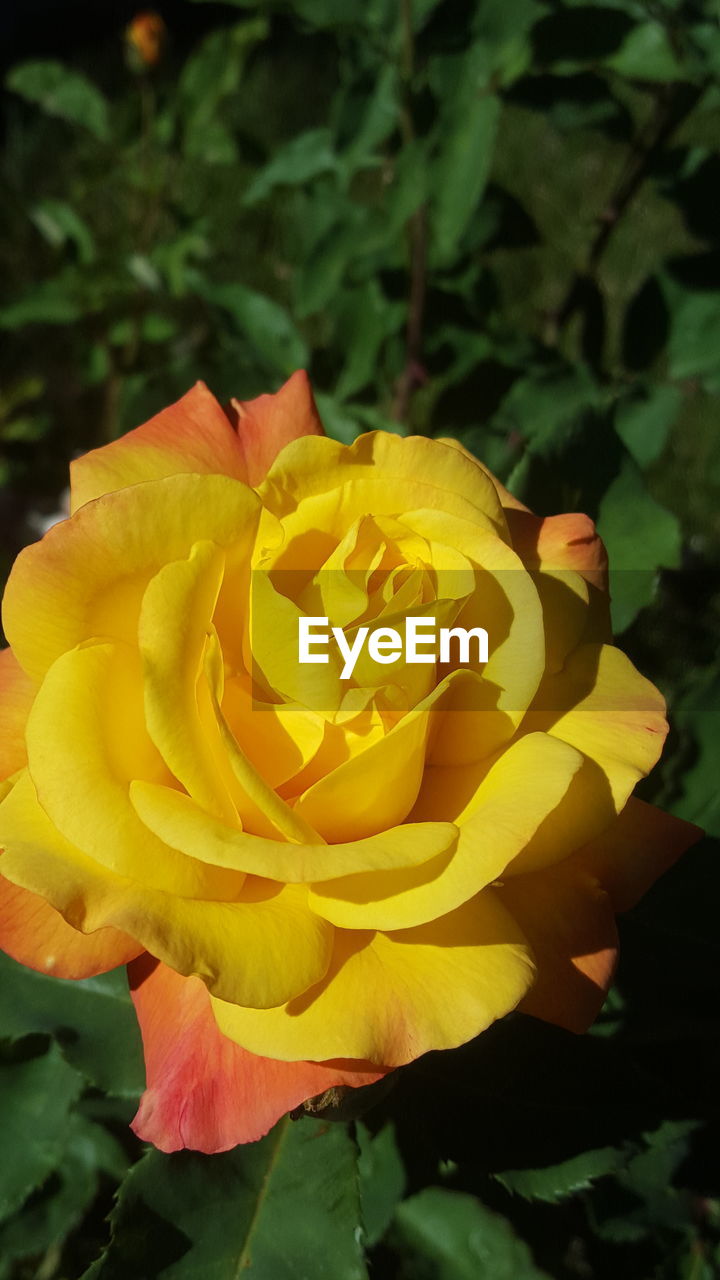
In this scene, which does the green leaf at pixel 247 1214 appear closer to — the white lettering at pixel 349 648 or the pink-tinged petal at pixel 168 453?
the white lettering at pixel 349 648

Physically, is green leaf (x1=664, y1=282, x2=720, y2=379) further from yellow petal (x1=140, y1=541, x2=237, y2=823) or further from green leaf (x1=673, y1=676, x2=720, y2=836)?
yellow petal (x1=140, y1=541, x2=237, y2=823)

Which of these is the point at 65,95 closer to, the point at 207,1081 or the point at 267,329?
the point at 267,329

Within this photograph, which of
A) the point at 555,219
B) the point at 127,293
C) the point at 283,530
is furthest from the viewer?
the point at 555,219

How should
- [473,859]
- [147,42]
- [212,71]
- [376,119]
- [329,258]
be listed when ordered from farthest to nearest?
[147,42], [212,71], [329,258], [376,119], [473,859]

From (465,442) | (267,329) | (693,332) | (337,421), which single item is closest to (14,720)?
(465,442)

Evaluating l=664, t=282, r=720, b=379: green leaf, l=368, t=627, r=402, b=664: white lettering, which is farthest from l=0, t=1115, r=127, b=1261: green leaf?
l=664, t=282, r=720, b=379: green leaf

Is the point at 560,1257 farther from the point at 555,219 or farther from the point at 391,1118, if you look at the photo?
the point at 555,219

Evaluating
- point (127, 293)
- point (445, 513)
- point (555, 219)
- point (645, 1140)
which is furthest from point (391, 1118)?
point (555, 219)
